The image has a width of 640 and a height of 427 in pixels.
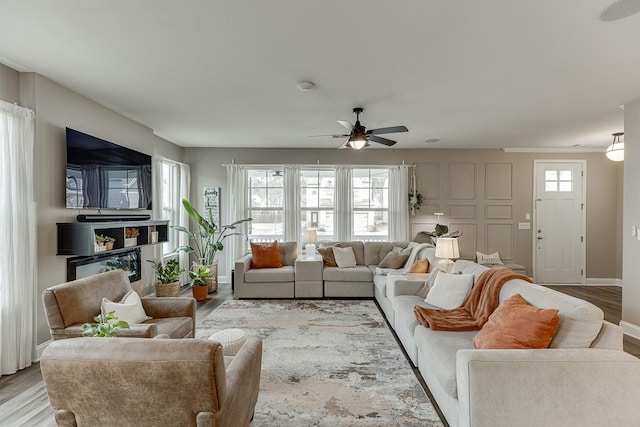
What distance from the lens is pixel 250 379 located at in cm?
182

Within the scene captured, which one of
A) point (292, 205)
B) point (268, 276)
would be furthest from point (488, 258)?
point (268, 276)

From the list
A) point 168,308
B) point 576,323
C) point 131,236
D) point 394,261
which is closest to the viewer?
point 576,323

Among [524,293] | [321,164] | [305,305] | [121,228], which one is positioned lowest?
[305,305]

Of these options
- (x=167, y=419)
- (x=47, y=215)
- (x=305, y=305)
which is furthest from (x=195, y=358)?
(x=305, y=305)

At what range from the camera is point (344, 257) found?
18.6ft

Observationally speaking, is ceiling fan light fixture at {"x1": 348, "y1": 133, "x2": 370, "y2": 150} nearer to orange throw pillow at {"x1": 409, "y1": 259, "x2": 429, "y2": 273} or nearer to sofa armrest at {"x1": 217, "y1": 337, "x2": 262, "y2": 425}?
orange throw pillow at {"x1": 409, "y1": 259, "x2": 429, "y2": 273}

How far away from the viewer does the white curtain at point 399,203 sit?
657cm

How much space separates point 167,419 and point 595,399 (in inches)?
81.5

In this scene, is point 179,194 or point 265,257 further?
point 179,194

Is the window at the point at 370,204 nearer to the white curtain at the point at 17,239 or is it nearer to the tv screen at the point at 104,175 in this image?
the tv screen at the point at 104,175

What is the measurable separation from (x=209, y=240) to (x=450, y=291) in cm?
448

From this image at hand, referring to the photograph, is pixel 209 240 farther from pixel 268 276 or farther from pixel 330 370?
pixel 330 370

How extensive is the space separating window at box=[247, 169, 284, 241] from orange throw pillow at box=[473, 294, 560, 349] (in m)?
4.88

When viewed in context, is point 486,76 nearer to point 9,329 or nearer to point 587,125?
point 587,125
